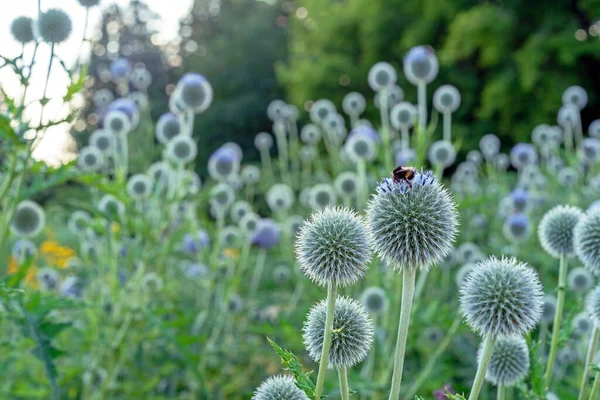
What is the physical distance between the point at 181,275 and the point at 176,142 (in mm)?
1881

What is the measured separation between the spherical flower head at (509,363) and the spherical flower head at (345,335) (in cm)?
67

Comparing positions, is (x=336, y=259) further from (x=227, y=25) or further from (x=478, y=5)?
(x=227, y=25)

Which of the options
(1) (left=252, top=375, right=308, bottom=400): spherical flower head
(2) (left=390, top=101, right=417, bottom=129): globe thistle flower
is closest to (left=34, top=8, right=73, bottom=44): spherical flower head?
(1) (left=252, top=375, right=308, bottom=400): spherical flower head

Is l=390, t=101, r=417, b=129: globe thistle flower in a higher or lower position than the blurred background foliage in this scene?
lower

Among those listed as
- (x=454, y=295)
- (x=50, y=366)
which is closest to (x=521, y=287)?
(x=50, y=366)

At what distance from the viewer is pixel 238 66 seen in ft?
81.9

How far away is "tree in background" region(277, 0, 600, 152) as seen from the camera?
54.9ft

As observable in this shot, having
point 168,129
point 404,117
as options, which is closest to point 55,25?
point 168,129

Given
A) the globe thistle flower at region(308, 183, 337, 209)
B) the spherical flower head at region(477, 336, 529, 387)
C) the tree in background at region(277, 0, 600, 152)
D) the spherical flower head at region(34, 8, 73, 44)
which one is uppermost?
the tree in background at region(277, 0, 600, 152)

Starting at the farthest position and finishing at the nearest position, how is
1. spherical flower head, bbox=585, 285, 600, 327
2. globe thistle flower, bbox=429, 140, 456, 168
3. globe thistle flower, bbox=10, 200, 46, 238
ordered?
globe thistle flower, bbox=429, 140, 456, 168 → globe thistle flower, bbox=10, 200, 46, 238 → spherical flower head, bbox=585, 285, 600, 327

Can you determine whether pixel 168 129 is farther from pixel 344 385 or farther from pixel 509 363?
pixel 344 385

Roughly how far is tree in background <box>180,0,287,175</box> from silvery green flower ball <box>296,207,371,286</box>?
1870cm

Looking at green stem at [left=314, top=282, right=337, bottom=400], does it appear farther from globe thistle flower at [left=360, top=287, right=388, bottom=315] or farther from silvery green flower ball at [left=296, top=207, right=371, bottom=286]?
globe thistle flower at [left=360, top=287, right=388, bottom=315]

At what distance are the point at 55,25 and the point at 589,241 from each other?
2608mm
